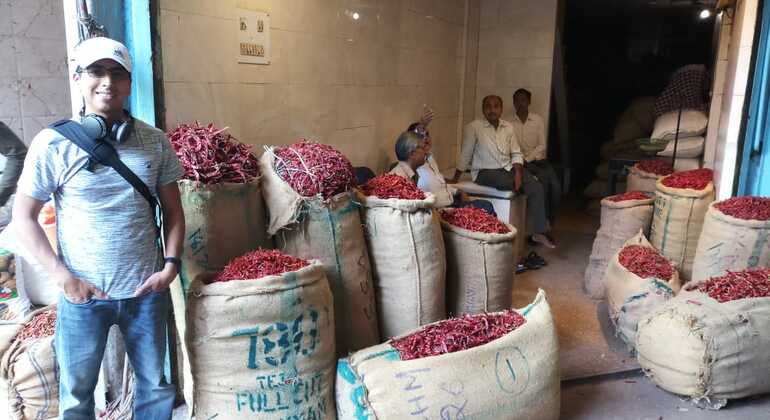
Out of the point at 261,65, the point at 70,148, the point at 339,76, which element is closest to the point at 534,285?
the point at 339,76

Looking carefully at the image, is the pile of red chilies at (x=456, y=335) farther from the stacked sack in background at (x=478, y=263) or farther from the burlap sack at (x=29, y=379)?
the burlap sack at (x=29, y=379)

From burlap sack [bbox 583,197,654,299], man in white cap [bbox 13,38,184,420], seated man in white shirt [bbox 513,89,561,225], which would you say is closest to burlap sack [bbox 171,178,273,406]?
man in white cap [bbox 13,38,184,420]

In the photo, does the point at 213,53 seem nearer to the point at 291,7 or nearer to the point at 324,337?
the point at 291,7

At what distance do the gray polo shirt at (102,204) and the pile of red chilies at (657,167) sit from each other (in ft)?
14.7

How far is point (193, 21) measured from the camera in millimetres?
2793

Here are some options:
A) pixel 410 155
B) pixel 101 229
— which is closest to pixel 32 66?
pixel 101 229

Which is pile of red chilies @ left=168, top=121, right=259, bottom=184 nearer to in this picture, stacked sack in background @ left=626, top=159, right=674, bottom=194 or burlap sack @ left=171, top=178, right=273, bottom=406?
burlap sack @ left=171, top=178, right=273, bottom=406

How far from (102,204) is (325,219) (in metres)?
0.93

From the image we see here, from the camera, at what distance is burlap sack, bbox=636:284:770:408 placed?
9.27 feet

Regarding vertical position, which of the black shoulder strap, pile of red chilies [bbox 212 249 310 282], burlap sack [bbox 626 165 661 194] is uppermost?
the black shoulder strap

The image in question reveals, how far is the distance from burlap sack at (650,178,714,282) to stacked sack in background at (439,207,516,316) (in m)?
1.73

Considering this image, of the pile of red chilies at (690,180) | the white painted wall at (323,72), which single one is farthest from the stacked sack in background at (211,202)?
the pile of red chilies at (690,180)

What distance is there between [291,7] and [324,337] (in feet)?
6.49

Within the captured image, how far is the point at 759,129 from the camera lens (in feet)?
13.4
